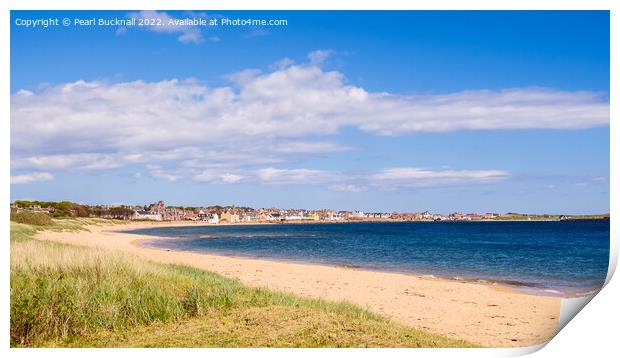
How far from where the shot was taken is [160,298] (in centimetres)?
1027

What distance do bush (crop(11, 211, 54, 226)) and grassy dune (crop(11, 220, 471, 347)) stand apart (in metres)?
21.6

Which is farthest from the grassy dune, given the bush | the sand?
the bush

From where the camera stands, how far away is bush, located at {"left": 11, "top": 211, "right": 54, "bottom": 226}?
30.9m

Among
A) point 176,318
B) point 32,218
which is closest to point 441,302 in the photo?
point 176,318

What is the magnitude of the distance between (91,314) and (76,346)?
2.20 feet

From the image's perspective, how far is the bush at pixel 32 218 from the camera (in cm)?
3088

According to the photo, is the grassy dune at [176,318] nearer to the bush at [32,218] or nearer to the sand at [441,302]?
the sand at [441,302]

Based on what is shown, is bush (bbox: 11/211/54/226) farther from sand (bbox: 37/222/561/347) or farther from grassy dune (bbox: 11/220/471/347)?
grassy dune (bbox: 11/220/471/347)

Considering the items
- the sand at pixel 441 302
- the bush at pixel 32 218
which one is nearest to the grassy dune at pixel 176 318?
the sand at pixel 441 302

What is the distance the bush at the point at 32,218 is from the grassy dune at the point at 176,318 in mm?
21596

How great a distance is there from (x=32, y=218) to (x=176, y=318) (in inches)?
1064
